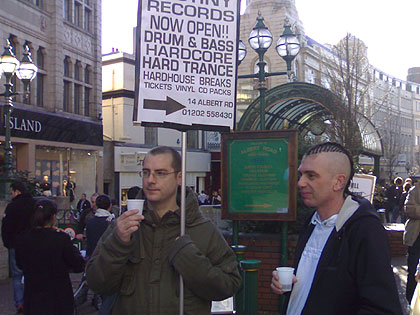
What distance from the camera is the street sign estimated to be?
3215 mm

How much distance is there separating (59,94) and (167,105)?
841 inches

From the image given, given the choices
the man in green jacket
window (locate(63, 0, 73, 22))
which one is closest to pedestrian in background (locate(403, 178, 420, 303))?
the man in green jacket

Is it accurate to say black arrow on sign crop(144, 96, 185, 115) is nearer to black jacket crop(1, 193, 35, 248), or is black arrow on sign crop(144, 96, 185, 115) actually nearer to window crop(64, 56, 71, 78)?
black jacket crop(1, 193, 35, 248)

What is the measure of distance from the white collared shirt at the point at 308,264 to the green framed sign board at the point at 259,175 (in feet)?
13.6

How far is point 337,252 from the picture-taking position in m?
2.46

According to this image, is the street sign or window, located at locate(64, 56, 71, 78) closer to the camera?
the street sign

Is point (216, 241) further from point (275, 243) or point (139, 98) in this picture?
point (275, 243)

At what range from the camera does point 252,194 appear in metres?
7.14

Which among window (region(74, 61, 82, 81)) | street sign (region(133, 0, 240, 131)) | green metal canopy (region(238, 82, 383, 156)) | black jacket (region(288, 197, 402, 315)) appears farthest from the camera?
window (region(74, 61, 82, 81))

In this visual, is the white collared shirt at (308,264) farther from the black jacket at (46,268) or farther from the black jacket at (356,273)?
the black jacket at (46,268)

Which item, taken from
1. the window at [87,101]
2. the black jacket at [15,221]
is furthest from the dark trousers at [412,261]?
the window at [87,101]

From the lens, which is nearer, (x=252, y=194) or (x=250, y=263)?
(x=250, y=263)

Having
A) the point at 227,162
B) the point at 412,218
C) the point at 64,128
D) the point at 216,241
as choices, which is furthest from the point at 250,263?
the point at 64,128

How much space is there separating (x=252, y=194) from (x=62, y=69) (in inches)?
740
